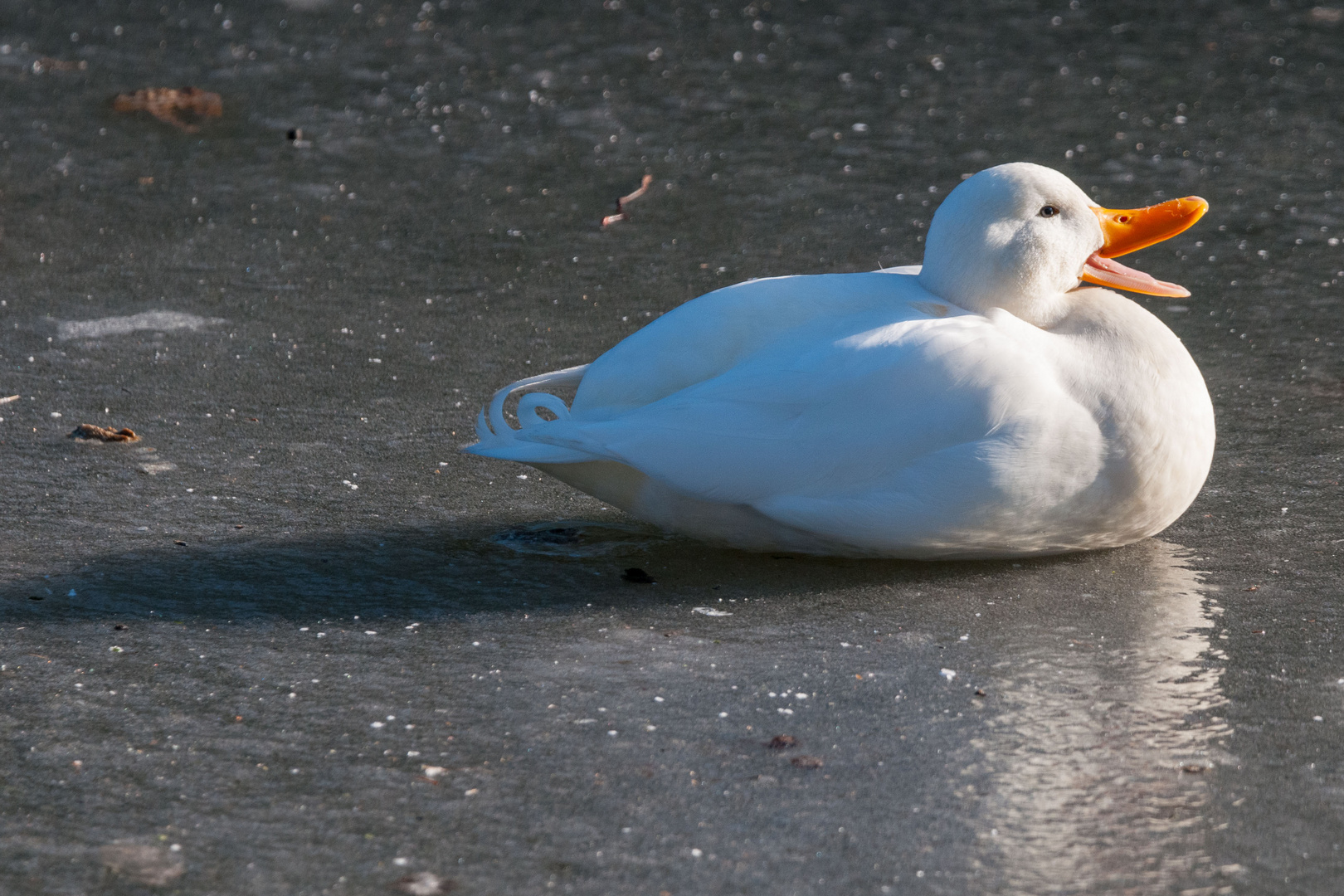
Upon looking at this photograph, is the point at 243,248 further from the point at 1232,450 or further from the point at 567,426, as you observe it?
the point at 1232,450

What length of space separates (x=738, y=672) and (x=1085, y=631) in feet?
2.33

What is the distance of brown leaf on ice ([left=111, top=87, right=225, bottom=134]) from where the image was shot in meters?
7.09

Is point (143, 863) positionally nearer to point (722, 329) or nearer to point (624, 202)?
point (722, 329)

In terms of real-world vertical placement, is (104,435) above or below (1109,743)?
above

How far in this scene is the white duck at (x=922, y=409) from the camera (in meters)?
3.00

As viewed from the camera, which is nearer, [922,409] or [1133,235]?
[922,409]

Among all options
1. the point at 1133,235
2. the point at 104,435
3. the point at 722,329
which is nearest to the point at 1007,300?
the point at 1133,235

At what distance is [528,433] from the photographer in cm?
323

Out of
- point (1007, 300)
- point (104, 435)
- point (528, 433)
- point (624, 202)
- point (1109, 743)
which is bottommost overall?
point (1109, 743)

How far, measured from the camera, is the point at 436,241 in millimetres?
5629

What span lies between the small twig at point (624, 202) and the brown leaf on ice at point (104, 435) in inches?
88.9

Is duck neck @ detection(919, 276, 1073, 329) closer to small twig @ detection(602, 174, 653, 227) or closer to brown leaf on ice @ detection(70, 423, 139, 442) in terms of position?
brown leaf on ice @ detection(70, 423, 139, 442)

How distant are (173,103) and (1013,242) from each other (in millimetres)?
5171

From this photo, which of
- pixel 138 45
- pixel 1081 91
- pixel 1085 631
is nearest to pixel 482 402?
pixel 1085 631
